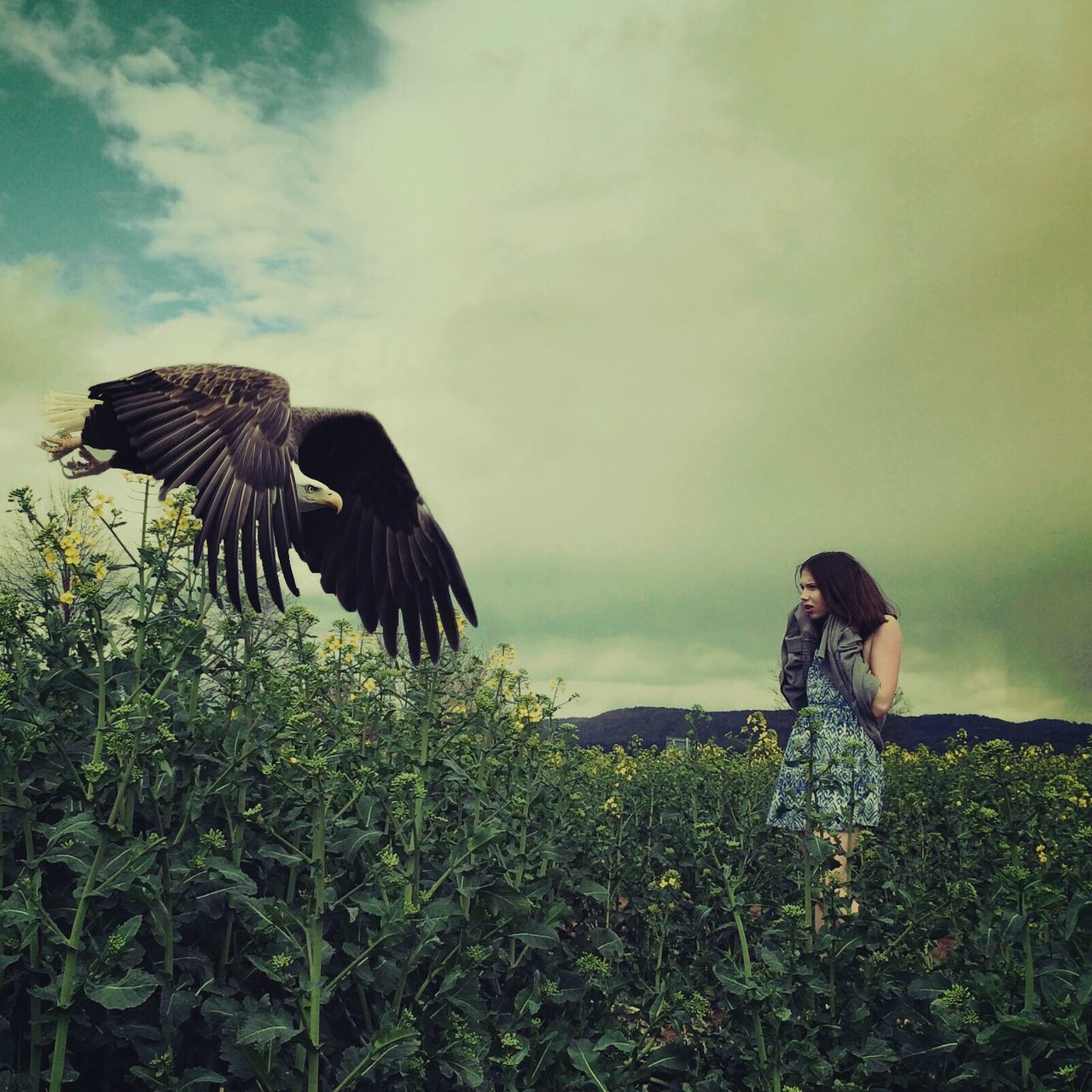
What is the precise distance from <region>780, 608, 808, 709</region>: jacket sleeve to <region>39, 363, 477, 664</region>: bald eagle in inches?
83.7

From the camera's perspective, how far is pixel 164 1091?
2.38 meters

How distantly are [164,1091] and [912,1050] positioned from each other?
7.52ft

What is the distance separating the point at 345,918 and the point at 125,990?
672 mm

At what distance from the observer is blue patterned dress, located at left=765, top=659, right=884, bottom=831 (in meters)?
4.21

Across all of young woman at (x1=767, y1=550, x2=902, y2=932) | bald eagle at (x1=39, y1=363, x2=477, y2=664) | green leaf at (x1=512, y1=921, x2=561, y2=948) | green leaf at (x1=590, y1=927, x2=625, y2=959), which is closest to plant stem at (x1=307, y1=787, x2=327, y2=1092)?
green leaf at (x1=512, y1=921, x2=561, y2=948)

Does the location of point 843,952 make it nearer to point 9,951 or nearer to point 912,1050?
point 912,1050

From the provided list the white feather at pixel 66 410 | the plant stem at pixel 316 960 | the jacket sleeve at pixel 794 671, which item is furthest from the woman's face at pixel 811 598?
the white feather at pixel 66 410

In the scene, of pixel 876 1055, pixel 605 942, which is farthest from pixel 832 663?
pixel 876 1055

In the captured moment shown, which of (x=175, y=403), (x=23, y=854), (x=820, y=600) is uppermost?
(x=175, y=403)

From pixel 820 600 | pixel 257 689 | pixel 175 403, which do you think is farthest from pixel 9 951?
pixel 820 600

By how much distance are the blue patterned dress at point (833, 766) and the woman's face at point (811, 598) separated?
313 mm

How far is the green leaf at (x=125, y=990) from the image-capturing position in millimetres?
2180

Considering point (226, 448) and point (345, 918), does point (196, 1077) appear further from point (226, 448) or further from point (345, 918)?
point (226, 448)

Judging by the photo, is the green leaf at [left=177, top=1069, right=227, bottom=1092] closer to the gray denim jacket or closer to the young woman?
the young woman
